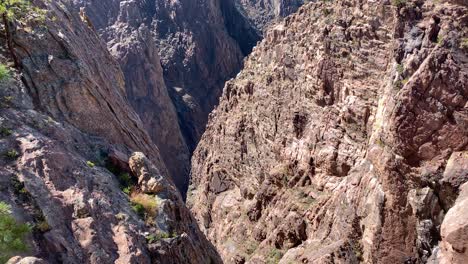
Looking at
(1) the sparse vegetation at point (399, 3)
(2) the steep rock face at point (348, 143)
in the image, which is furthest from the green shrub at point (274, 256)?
(1) the sparse vegetation at point (399, 3)

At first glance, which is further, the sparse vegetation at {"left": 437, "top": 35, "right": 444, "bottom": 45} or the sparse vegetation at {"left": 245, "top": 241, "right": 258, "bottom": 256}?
the sparse vegetation at {"left": 245, "top": 241, "right": 258, "bottom": 256}

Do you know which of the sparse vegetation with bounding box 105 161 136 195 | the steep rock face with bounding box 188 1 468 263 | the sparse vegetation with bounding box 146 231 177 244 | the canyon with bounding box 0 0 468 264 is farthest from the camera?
the steep rock face with bounding box 188 1 468 263

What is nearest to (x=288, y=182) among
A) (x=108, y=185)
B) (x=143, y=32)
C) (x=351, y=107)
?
(x=351, y=107)

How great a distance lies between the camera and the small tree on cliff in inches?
648

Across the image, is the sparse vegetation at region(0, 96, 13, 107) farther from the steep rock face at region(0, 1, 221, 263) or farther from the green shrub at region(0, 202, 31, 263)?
the green shrub at region(0, 202, 31, 263)

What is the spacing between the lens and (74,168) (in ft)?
47.2

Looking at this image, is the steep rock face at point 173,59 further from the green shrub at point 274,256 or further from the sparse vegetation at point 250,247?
the green shrub at point 274,256

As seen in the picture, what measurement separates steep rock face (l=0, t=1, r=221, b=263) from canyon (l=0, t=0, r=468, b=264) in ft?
0.16

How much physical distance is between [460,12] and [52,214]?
24830 mm

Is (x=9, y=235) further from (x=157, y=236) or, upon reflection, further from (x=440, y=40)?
(x=440, y=40)

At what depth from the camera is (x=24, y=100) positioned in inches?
616

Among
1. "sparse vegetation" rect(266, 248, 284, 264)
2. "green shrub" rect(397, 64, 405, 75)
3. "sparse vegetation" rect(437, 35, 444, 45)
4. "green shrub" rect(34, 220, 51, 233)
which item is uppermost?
"sparse vegetation" rect(437, 35, 444, 45)

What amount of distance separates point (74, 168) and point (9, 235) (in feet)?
14.9

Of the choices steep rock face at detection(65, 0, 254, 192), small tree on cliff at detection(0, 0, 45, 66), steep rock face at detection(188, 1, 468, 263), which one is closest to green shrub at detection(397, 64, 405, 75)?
steep rock face at detection(188, 1, 468, 263)
